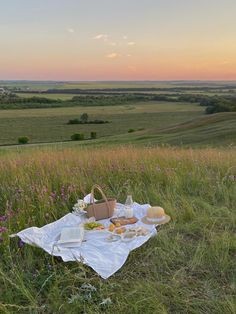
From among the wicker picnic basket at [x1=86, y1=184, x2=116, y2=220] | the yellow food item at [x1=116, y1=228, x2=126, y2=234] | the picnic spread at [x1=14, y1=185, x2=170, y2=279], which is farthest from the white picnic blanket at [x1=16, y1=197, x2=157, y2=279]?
the wicker picnic basket at [x1=86, y1=184, x2=116, y2=220]

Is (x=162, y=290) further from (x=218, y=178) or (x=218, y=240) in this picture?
(x=218, y=178)

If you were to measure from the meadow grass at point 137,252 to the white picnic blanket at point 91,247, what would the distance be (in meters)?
0.07

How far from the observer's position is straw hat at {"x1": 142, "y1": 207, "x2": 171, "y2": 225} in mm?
3560

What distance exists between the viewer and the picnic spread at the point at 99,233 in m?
2.91

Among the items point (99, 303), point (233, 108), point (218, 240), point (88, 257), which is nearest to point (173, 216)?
point (218, 240)

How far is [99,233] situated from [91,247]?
0.32m

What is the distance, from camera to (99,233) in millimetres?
3445

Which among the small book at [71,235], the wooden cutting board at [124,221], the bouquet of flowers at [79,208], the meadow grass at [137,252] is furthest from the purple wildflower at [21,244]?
the wooden cutting board at [124,221]

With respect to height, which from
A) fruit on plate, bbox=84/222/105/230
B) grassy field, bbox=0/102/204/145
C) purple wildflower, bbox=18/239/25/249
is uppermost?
purple wildflower, bbox=18/239/25/249

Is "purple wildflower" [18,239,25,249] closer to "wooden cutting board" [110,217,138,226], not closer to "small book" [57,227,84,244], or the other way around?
"small book" [57,227,84,244]

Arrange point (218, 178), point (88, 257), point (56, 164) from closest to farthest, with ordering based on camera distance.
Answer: point (88, 257) → point (218, 178) → point (56, 164)

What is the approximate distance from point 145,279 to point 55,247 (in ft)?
2.94

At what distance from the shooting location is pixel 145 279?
2611mm

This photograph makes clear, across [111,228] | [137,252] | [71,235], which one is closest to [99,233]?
[111,228]
